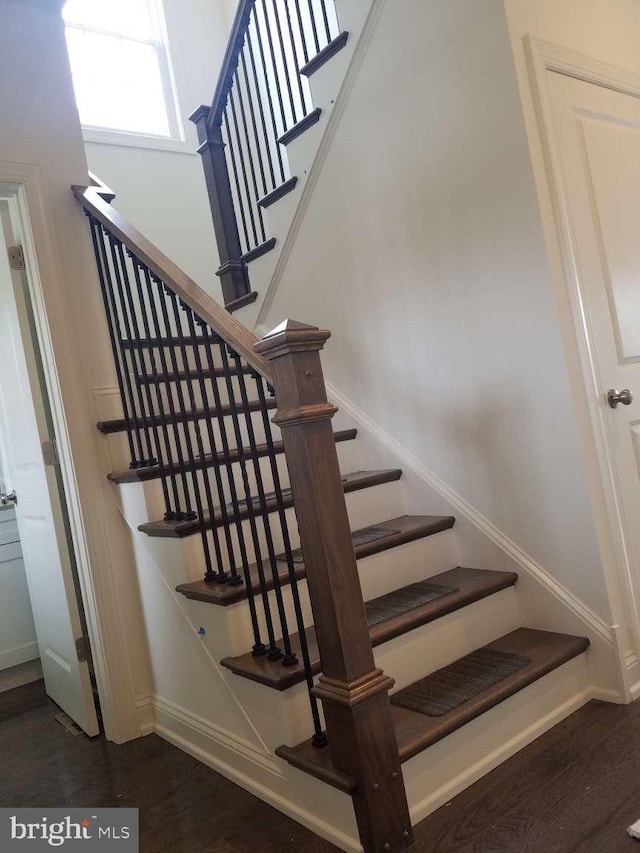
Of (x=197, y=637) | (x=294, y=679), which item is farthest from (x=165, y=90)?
(x=294, y=679)

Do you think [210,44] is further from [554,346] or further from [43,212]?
[554,346]

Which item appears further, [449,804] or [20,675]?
[20,675]

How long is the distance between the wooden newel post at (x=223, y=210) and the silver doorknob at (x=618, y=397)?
2.01 meters

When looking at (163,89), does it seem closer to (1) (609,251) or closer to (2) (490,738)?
(1) (609,251)

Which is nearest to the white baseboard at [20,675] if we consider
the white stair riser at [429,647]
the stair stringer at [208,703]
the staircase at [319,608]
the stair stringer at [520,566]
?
the stair stringer at [208,703]

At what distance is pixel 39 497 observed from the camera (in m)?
2.69

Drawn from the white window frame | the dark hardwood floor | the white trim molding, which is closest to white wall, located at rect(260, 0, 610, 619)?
the white trim molding

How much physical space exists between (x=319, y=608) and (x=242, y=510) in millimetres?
807

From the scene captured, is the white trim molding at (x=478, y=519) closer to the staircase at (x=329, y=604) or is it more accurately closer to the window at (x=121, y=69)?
the staircase at (x=329, y=604)

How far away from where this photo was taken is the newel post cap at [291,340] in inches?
61.5

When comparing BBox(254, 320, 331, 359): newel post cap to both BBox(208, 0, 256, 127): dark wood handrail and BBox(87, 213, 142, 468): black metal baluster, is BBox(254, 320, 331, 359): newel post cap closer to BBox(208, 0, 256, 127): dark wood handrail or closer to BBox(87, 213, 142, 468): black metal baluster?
BBox(87, 213, 142, 468): black metal baluster

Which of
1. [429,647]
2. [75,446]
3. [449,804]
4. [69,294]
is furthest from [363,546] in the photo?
[69,294]

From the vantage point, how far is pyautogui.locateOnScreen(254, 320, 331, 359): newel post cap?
156cm

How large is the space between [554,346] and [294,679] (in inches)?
51.2
